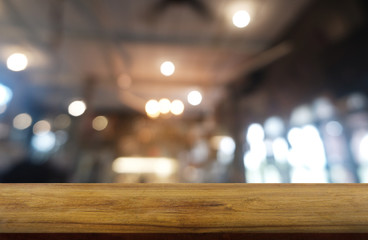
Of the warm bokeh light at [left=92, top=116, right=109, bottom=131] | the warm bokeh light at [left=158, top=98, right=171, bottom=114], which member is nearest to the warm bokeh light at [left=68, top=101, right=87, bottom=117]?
the warm bokeh light at [left=92, top=116, right=109, bottom=131]

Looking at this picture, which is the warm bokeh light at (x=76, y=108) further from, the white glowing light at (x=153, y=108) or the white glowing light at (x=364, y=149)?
the white glowing light at (x=364, y=149)

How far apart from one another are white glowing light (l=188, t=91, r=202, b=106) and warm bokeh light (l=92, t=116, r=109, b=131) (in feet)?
4.91

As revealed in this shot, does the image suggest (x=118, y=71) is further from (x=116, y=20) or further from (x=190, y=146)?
(x=190, y=146)

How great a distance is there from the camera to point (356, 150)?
167 cm

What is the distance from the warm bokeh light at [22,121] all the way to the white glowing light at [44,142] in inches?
8.1

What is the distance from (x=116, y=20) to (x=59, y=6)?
0.59 metres

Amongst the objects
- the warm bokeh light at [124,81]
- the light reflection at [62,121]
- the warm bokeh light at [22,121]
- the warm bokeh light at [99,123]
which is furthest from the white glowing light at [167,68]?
the warm bokeh light at [22,121]

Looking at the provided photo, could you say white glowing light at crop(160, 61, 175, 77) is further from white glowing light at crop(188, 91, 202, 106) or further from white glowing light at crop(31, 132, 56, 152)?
white glowing light at crop(31, 132, 56, 152)

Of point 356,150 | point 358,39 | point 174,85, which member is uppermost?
point 174,85

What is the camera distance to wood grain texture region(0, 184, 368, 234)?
31 centimetres

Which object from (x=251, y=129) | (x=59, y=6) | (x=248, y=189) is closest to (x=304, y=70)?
(x=251, y=129)

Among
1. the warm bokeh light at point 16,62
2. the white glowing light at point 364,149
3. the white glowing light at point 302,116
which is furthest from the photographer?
the warm bokeh light at point 16,62

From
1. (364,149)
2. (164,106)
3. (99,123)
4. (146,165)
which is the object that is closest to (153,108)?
(164,106)

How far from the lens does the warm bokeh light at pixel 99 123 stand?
3307mm
